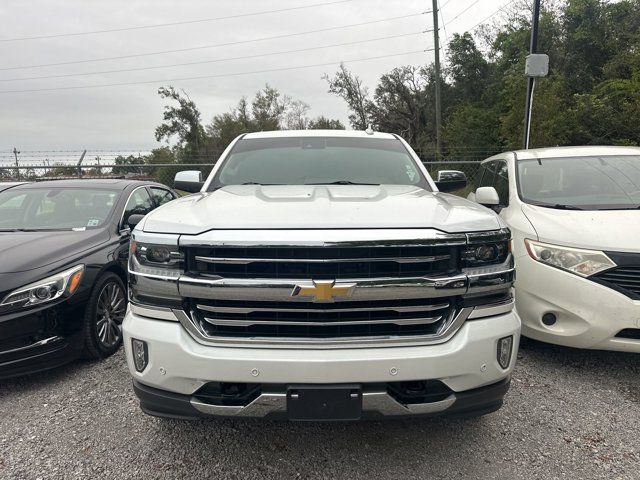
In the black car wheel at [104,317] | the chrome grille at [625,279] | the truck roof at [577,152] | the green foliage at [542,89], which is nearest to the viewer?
the chrome grille at [625,279]

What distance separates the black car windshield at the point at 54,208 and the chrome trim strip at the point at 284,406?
3.00m

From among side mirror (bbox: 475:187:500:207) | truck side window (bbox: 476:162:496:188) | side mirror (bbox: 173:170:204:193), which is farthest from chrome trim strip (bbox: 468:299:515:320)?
truck side window (bbox: 476:162:496:188)

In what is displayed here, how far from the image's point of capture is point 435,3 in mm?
27672

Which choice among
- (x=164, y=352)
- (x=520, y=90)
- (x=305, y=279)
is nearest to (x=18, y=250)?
(x=164, y=352)

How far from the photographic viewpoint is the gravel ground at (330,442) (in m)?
2.39

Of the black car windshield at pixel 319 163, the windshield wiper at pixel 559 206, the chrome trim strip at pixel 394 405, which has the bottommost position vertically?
the chrome trim strip at pixel 394 405

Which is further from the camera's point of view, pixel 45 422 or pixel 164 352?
pixel 45 422

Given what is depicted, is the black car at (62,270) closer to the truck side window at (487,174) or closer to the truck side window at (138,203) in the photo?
the truck side window at (138,203)

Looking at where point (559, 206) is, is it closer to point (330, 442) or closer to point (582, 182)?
point (582, 182)

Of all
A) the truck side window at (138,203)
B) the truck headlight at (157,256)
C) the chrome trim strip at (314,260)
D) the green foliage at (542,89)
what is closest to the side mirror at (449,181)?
the chrome trim strip at (314,260)

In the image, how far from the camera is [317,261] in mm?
2043

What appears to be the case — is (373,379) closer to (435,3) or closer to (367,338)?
(367,338)

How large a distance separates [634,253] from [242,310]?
2.85 m

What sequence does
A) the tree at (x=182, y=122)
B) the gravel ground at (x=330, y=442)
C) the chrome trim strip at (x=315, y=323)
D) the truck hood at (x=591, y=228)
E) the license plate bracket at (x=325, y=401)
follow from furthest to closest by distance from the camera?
1. the tree at (x=182, y=122)
2. the truck hood at (x=591, y=228)
3. the gravel ground at (x=330, y=442)
4. the chrome trim strip at (x=315, y=323)
5. the license plate bracket at (x=325, y=401)
